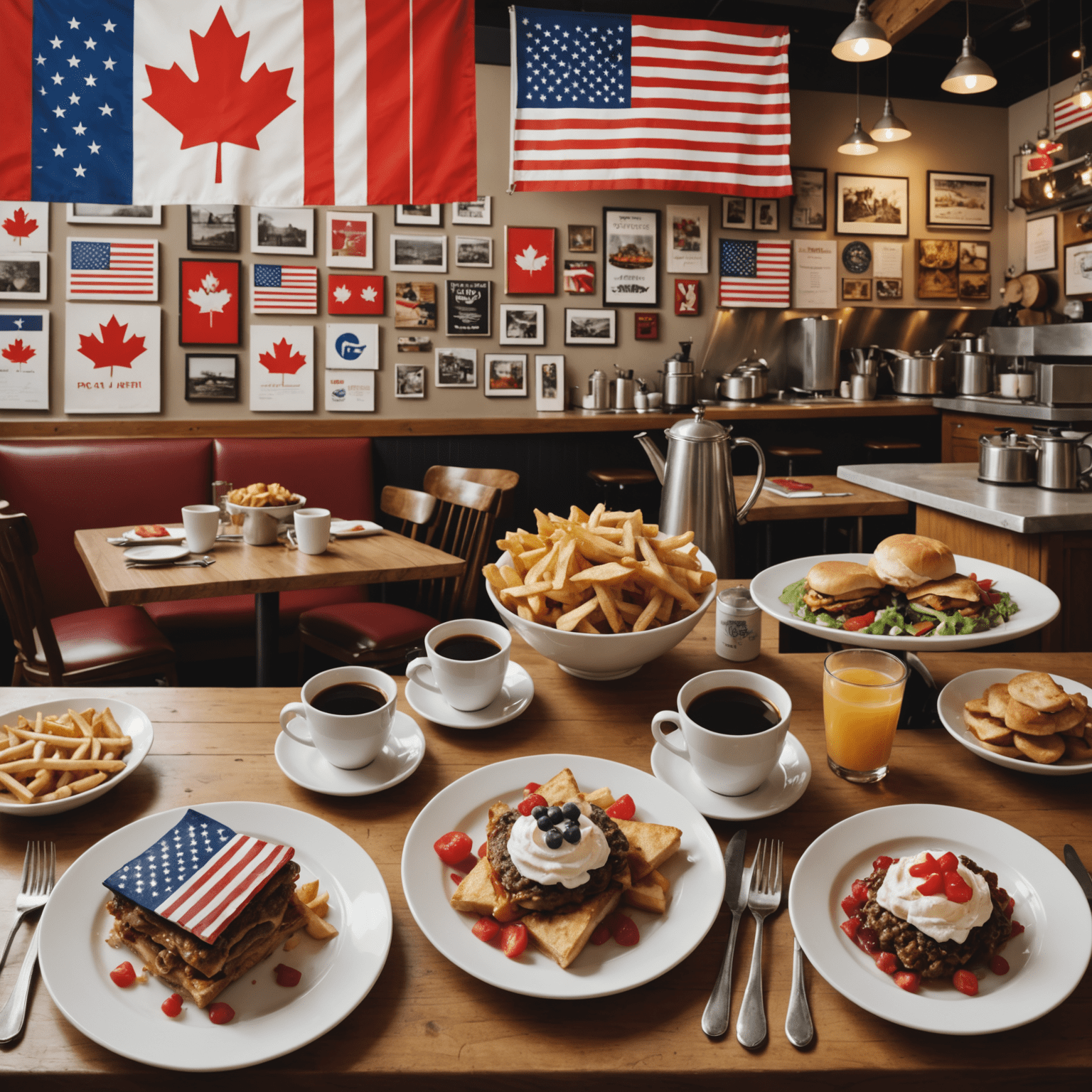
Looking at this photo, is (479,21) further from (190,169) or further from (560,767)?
(560,767)

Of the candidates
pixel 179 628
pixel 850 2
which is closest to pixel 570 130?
pixel 850 2

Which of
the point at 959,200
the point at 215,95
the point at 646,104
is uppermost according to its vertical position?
the point at 959,200

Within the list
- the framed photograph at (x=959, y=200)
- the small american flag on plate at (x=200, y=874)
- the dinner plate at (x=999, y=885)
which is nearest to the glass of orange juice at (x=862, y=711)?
the dinner plate at (x=999, y=885)

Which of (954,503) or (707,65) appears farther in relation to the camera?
(707,65)

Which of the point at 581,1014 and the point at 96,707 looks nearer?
the point at 581,1014

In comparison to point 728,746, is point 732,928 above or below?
below

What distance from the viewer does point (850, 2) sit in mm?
5199

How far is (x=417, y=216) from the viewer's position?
5.13 meters

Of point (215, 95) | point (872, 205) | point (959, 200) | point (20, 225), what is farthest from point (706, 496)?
point (959, 200)

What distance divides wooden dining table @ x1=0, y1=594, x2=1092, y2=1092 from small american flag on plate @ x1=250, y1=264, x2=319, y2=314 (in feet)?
14.3

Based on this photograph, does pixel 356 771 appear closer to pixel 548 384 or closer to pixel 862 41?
pixel 862 41

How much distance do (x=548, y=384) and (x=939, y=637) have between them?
14.5 feet

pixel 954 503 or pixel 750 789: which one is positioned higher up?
pixel 954 503

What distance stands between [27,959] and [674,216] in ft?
18.8
